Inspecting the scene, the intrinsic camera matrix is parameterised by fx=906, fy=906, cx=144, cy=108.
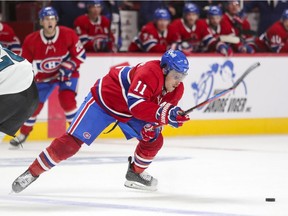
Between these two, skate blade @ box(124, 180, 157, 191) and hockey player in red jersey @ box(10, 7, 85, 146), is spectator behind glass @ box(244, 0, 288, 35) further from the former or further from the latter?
skate blade @ box(124, 180, 157, 191)

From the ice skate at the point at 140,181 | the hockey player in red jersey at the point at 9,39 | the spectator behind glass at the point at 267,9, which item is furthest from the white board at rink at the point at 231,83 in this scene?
the ice skate at the point at 140,181

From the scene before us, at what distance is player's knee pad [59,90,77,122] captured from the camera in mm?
8250

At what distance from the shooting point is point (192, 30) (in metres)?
9.96

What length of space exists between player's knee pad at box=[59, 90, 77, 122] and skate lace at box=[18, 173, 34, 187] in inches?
123

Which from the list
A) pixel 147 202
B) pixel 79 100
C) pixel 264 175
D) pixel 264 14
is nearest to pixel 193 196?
pixel 147 202

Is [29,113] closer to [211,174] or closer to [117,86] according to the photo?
[117,86]

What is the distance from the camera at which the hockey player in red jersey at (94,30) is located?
9.41 m

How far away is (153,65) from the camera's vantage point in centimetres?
509

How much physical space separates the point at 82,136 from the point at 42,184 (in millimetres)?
684

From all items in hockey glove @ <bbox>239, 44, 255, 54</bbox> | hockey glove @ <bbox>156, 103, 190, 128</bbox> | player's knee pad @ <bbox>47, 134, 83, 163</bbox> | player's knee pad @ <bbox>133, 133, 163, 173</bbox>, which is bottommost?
hockey glove @ <bbox>239, 44, 255, 54</bbox>

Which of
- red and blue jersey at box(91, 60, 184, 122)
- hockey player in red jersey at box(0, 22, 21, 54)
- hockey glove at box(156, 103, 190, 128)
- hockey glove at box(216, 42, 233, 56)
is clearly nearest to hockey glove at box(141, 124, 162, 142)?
red and blue jersey at box(91, 60, 184, 122)

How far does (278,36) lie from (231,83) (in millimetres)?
1156

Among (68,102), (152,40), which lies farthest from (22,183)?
(152,40)

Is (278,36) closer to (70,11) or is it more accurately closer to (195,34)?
(195,34)
